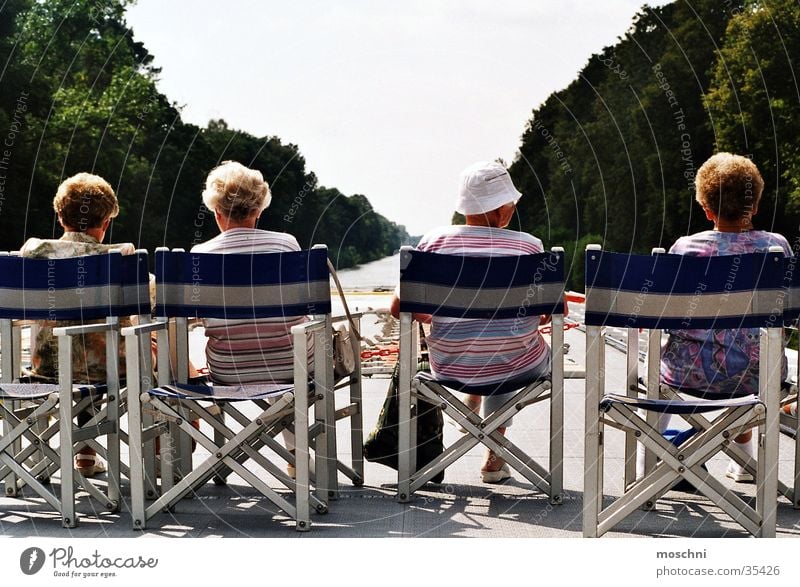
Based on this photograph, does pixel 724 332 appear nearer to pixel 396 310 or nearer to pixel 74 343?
pixel 396 310

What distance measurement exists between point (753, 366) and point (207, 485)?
2383 mm

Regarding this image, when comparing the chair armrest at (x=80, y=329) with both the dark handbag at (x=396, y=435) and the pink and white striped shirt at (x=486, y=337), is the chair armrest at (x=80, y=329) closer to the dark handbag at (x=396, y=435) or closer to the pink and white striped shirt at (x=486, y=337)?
the dark handbag at (x=396, y=435)

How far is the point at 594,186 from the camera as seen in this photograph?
39.8 meters

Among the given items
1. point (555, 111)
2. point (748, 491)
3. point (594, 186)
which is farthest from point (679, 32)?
point (748, 491)

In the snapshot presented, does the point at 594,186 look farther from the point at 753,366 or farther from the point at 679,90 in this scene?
the point at 753,366

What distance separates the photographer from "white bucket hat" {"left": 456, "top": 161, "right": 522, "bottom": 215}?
465 centimetres

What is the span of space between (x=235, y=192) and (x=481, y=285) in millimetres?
1089

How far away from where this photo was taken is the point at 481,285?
4391 mm

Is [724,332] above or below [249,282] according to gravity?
below

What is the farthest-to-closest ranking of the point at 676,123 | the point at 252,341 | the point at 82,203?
the point at 676,123
the point at 82,203
the point at 252,341

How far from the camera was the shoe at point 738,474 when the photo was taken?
4.85 meters

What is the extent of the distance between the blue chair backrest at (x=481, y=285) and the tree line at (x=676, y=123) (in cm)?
1022
